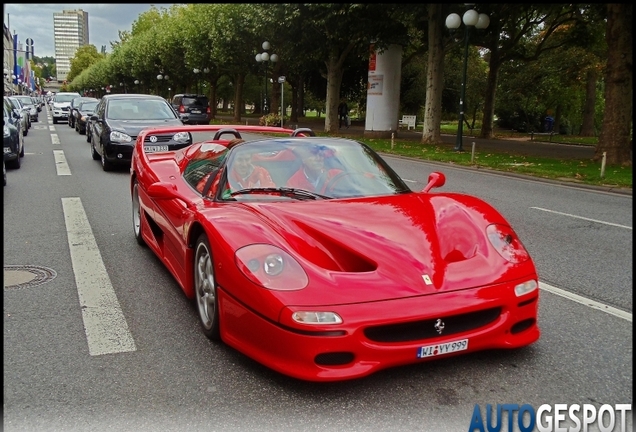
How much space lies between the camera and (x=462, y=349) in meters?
3.15

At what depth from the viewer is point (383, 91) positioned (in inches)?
1174

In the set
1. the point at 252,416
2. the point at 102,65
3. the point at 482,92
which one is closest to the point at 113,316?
the point at 252,416

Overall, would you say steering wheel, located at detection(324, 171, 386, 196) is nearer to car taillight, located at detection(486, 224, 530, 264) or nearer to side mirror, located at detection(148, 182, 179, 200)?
car taillight, located at detection(486, 224, 530, 264)

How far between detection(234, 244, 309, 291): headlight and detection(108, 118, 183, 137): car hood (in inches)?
414

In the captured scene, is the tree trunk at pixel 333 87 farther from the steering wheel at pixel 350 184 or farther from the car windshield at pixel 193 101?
the steering wheel at pixel 350 184

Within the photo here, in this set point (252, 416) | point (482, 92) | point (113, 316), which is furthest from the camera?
point (482, 92)

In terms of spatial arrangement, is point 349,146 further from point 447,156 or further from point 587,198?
point 447,156

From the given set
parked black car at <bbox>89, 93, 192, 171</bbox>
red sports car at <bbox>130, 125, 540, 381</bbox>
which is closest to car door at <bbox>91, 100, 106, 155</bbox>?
parked black car at <bbox>89, 93, 192, 171</bbox>

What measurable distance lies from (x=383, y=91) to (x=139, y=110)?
58.6 ft

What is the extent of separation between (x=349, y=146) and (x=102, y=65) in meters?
110

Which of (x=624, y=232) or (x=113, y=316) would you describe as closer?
(x=113, y=316)

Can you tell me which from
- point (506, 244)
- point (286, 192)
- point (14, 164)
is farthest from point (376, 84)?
point (506, 244)

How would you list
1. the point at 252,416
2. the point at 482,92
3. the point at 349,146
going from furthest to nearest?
the point at 482,92 → the point at 349,146 → the point at 252,416

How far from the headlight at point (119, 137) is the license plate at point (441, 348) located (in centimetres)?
1134
